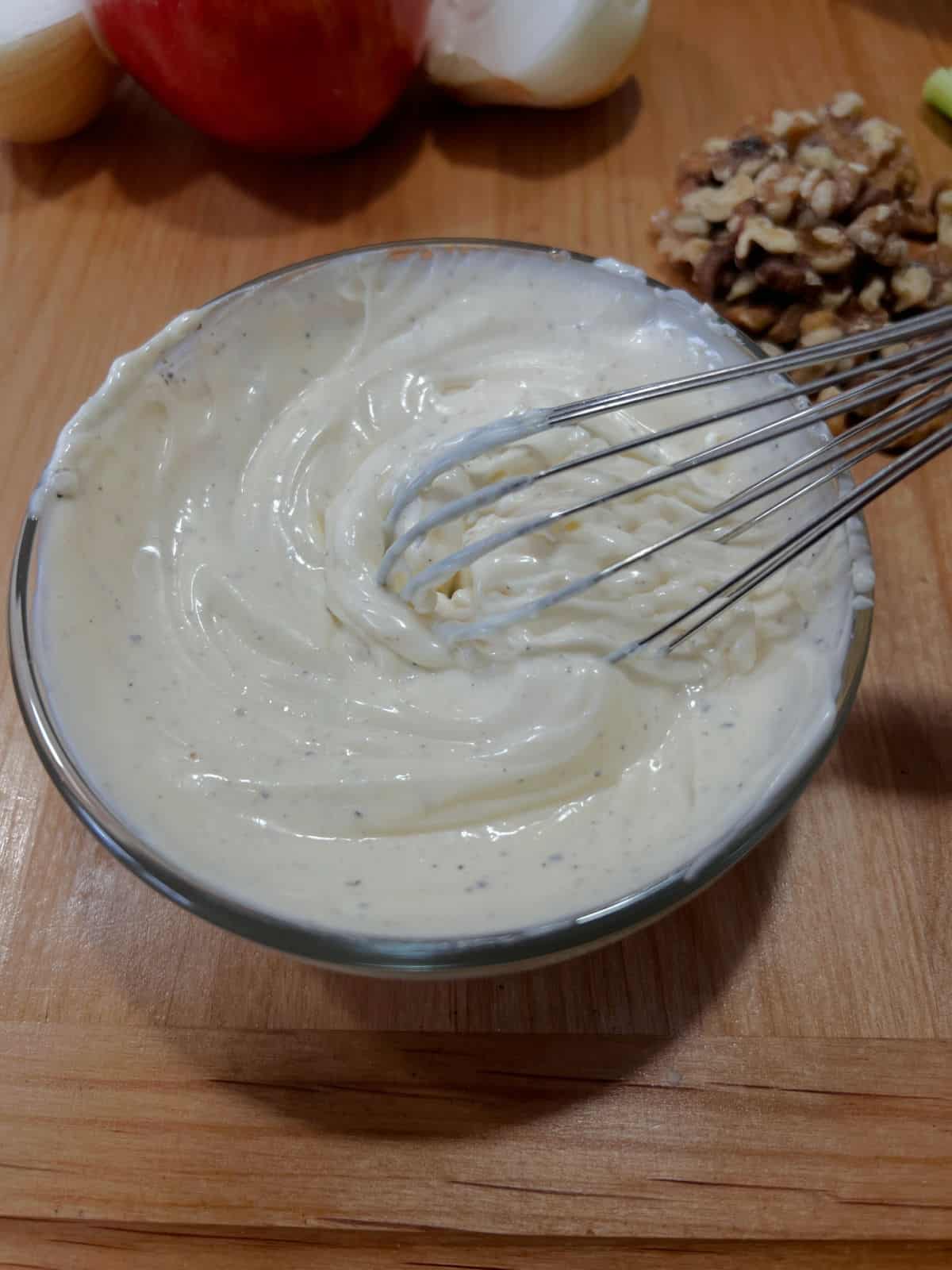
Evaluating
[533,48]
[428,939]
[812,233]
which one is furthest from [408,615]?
[533,48]

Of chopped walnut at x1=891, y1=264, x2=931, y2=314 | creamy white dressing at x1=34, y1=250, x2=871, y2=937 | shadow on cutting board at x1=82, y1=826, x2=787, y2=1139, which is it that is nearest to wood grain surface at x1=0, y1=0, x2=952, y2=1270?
shadow on cutting board at x1=82, y1=826, x2=787, y2=1139

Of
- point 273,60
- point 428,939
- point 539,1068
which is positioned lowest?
point 539,1068

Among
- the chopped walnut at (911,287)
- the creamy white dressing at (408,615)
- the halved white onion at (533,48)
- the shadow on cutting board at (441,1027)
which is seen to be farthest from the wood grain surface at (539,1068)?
the halved white onion at (533,48)

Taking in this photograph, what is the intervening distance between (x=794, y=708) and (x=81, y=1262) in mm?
536

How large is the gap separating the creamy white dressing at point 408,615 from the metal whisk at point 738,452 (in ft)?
0.06

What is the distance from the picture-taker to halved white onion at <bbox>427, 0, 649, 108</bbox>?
40.6 inches

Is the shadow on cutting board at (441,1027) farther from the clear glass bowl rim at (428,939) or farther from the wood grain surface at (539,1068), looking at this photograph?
the clear glass bowl rim at (428,939)

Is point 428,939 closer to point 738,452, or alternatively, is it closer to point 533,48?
point 738,452

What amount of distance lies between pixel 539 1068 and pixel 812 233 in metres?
0.75

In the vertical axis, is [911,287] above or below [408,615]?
below

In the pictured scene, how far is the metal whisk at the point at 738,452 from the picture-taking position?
20.8 inches

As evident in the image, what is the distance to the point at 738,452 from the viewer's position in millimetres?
579

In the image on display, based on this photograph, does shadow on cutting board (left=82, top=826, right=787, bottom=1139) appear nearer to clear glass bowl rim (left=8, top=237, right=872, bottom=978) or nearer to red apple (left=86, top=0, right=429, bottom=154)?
clear glass bowl rim (left=8, top=237, right=872, bottom=978)

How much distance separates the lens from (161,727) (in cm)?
62
